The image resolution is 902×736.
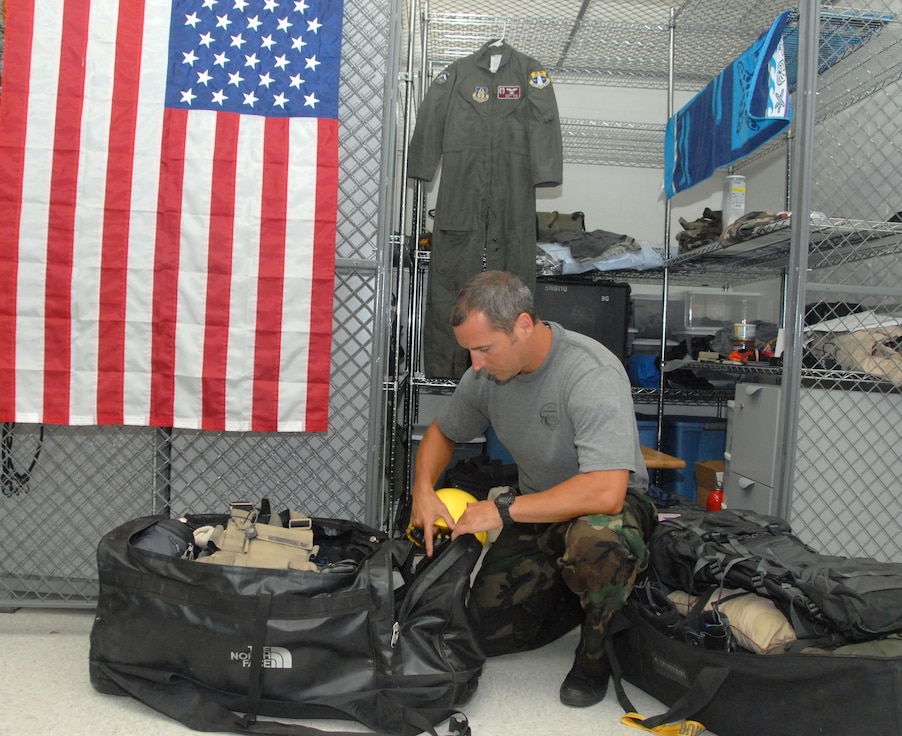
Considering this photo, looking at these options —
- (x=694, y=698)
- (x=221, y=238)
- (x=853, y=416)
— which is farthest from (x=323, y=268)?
(x=853, y=416)

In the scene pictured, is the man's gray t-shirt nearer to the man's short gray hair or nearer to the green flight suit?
the man's short gray hair

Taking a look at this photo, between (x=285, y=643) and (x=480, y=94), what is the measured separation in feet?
9.78

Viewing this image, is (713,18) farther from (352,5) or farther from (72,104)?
(72,104)

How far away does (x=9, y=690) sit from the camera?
191cm

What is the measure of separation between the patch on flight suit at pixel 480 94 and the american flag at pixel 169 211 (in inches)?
53.2

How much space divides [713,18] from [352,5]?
8.89 ft

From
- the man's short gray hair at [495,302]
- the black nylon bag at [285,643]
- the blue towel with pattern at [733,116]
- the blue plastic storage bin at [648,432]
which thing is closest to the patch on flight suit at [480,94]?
the blue towel with pattern at [733,116]

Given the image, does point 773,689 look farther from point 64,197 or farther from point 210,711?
point 64,197

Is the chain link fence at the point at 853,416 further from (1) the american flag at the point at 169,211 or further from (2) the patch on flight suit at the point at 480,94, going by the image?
(1) the american flag at the point at 169,211

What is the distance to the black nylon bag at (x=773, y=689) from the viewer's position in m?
1.52

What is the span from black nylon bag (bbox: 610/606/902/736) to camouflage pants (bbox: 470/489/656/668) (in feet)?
0.56

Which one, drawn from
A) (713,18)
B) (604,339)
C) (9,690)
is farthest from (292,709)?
(713,18)

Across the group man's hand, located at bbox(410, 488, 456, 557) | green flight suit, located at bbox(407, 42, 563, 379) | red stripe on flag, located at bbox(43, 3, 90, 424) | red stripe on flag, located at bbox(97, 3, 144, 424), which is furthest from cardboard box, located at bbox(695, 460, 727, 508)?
red stripe on flag, located at bbox(43, 3, 90, 424)

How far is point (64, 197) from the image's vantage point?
92.4 inches
